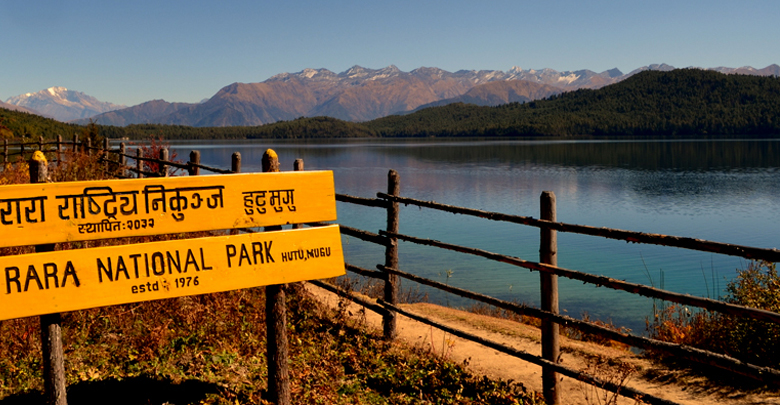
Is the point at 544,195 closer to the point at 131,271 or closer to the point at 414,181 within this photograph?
the point at 131,271

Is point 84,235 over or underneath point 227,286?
over

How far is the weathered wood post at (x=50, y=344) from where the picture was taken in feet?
13.1

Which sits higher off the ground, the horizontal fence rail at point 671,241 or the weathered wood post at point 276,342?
the horizontal fence rail at point 671,241

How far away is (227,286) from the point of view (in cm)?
434

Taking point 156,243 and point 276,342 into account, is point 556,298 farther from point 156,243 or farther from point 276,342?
point 156,243

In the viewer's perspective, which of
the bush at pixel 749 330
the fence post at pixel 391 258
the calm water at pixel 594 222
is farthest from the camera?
the calm water at pixel 594 222

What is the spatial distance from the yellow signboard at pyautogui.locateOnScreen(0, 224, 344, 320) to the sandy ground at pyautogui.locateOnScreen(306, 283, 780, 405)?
273cm

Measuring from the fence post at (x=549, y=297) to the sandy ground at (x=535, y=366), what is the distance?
35 centimetres

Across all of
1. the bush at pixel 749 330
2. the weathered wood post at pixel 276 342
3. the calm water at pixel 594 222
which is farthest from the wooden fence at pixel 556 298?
the calm water at pixel 594 222

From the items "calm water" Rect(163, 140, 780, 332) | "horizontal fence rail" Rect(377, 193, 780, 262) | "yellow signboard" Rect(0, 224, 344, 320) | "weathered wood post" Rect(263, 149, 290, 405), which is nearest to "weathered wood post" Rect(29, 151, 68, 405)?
"yellow signboard" Rect(0, 224, 344, 320)

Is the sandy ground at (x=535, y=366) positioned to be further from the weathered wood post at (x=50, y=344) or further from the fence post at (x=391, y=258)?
the weathered wood post at (x=50, y=344)

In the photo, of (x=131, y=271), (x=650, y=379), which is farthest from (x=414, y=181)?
(x=131, y=271)

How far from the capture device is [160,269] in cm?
414

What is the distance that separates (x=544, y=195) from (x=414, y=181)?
1820 inches
